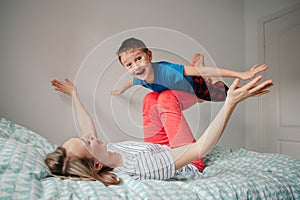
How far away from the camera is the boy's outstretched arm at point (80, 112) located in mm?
1334

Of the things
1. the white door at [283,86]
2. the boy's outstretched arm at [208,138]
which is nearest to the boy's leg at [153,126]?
the boy's outstretched arm at [208,138]

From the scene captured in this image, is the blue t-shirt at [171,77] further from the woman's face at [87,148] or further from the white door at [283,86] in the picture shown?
the white door at [283,86]

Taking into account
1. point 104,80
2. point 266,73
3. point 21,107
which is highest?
point 266,73

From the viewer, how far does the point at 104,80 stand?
4.31ft

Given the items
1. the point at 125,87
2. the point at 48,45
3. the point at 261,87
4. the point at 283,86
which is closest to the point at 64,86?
the point at 48,45

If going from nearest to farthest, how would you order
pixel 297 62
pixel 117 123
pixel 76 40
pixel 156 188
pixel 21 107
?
1. pixel 156 188
2. pixel 117 123
3. pixel 21 107
4. pixel 76 40
5. pixel 297 62

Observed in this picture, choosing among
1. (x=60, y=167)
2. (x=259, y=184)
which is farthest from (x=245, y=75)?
(x=60, y=167)

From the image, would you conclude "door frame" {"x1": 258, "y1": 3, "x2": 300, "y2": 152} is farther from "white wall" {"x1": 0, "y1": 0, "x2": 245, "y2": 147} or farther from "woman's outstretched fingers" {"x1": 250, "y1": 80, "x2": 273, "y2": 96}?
"woman's outstretched fingers" {"x1": 250, "y1": 80, "x2": 273, "y2": 96}

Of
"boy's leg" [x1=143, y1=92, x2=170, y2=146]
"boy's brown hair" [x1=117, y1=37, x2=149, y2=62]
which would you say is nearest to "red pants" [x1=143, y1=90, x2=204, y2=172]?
"boy's leg" [x1=143, y1=92, x2=170, y2=146]

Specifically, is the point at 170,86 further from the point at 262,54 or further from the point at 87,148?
the point at 262,54

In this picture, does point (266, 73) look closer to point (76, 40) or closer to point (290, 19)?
point (290, 19)

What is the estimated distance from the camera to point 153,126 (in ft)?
4.16

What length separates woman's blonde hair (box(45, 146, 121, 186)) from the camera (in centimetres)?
105

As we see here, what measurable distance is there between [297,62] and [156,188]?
1841mm
